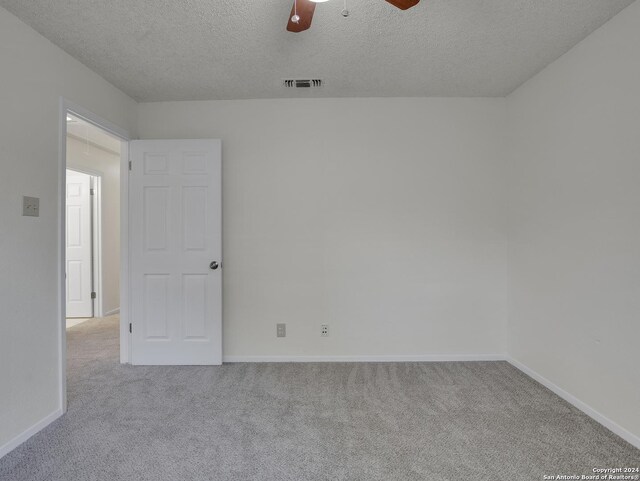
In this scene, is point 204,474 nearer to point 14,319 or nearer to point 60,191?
point 14,319

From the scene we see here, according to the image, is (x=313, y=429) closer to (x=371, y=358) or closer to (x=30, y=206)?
(x=371, y=358)

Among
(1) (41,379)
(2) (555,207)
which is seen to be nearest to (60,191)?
(1) (41,379)

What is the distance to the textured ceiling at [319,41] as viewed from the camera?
1.87 meters

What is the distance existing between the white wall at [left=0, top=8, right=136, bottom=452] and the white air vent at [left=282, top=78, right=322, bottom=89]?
157 centimetres

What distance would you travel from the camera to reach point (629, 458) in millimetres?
1735

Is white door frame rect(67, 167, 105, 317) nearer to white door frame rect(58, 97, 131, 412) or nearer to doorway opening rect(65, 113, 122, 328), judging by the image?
doorway opening rect(65, 113, 122, 328)

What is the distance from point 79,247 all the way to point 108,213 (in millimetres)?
617

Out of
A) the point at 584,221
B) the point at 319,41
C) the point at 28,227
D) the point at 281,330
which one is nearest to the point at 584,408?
the point at 584,221

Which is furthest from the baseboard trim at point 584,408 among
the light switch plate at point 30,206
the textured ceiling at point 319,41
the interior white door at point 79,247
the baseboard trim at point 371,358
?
the interior white door at point 79,247

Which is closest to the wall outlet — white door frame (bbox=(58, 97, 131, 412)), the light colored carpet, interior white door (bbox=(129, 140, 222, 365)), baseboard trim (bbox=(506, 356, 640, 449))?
interior white door (bbox=(129, 140, 222, 365))

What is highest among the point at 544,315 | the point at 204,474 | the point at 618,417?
the point at 544,315

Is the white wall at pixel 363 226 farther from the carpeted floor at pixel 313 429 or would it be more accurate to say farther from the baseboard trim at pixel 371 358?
the carpeted floor at pixel 313 429

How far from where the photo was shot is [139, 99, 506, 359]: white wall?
121 inches

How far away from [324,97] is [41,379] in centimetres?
304
